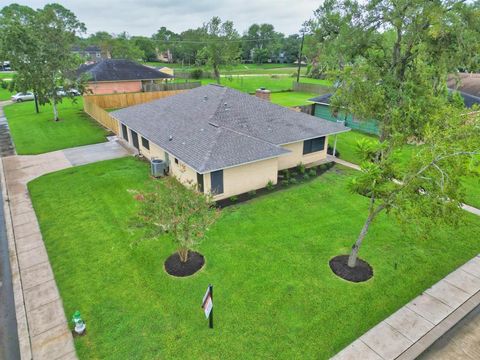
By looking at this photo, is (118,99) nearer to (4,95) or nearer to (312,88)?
(4,95)

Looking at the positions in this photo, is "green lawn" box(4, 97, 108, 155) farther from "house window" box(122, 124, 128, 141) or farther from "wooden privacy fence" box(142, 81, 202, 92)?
"wooden privacy fence" box(142, 81, 202, 92)

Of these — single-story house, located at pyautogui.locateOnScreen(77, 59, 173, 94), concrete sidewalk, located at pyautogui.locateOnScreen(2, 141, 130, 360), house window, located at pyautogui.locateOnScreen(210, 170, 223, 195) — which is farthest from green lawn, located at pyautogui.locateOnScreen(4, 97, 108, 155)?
house window, located at pyautogui.locateOnScreen(210, 170, 223, 195)

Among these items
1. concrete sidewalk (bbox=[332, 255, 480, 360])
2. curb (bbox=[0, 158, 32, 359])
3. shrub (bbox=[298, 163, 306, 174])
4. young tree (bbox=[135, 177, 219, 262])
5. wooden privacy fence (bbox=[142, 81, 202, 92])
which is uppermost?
wooden privacy fence (bbox=[142, 81, 202, 92])

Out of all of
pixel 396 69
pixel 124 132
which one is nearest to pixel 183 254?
pixel 396 69

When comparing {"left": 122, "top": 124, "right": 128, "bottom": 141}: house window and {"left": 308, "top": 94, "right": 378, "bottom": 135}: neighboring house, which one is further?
{"left": 308, "top": 94, "right": 378, "bottom": 135}: neighboring house

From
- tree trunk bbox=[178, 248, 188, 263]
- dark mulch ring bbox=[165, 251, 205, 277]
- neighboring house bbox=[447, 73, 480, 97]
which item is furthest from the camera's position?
neighboring house bbox=[447, 73, 480, 97]

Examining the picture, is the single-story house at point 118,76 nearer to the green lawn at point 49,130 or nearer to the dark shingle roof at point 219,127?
the green lawn at point 49,130

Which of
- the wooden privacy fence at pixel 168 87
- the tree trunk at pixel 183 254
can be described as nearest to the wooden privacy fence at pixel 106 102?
the wooden privacy fence at pixel 168 87
